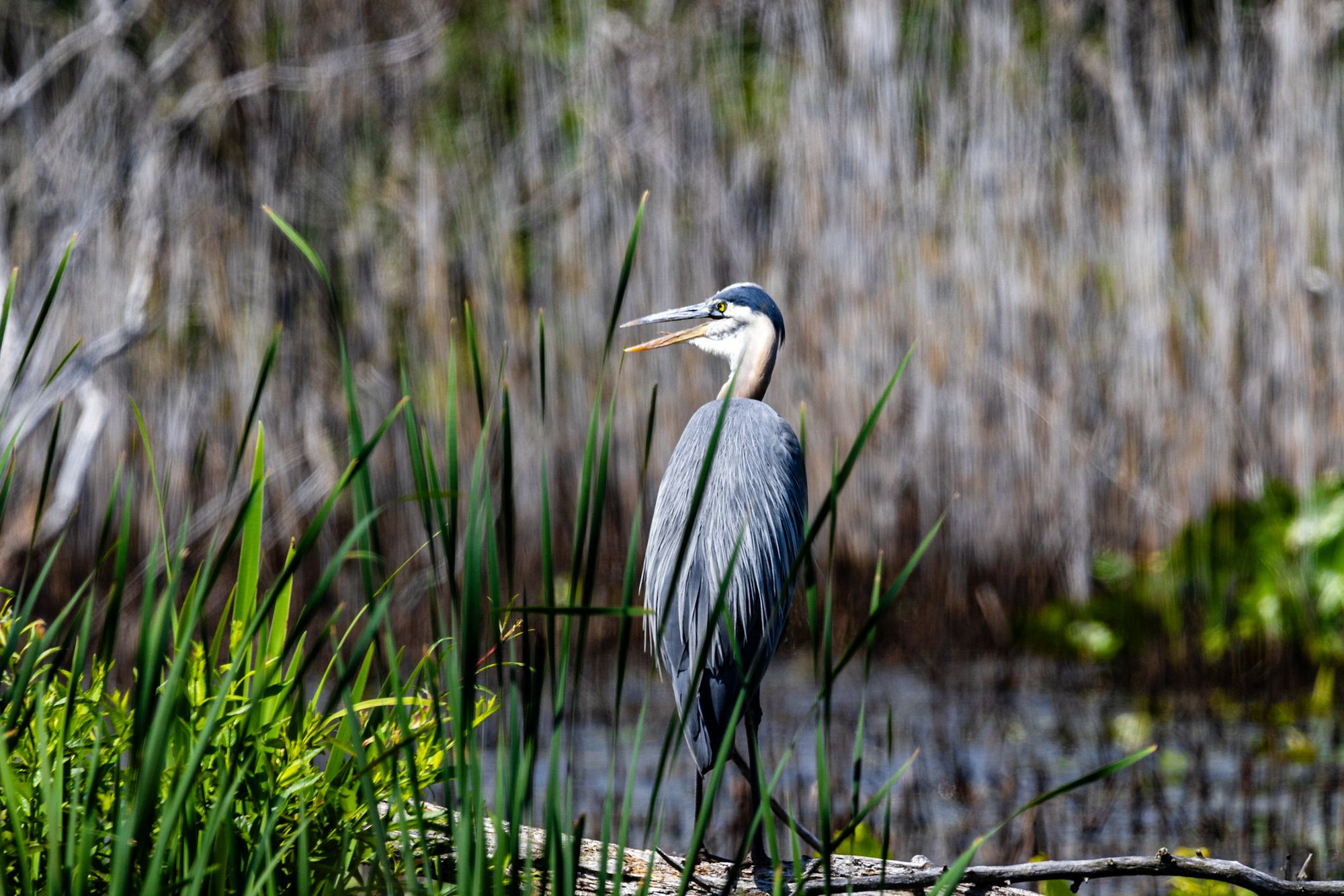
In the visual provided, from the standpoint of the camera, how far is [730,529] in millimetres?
2496

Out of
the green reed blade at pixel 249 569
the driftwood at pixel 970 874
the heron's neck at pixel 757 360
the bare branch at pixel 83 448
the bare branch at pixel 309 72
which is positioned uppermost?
the bare branch at pixel 309 72

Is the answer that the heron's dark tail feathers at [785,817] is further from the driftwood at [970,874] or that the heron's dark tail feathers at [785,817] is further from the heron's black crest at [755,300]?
the heron's black crest at [755,300]

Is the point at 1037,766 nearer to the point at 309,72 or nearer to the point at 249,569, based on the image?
the point at 249,569

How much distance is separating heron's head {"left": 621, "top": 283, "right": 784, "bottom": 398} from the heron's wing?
6.8 inches

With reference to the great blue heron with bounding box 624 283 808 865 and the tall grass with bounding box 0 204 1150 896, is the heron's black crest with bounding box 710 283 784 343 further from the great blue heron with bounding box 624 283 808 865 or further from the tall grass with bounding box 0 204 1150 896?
the tall grass with bounding box 0 204 1150 896

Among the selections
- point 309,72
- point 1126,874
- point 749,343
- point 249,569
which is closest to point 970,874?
point 1126,874

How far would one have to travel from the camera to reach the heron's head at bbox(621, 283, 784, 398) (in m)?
2.78

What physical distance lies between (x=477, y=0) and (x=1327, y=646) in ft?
25.0

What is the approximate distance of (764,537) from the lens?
2.61 meters

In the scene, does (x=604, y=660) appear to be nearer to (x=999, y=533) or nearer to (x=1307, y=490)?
(x=999, y=533)

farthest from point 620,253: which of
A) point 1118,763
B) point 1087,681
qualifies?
point 1118,763

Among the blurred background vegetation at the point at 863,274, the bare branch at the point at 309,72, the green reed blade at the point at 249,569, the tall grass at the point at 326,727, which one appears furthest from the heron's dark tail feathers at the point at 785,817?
the bare branch at the point at 309,72

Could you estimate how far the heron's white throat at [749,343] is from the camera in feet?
9.14

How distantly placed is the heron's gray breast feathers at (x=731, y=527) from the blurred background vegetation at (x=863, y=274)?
2355 mm
